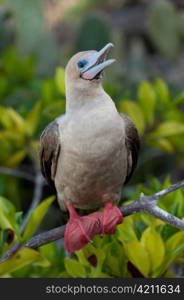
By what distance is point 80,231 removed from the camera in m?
2.96

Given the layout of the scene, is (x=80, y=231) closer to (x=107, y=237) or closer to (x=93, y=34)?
(x=107, y=237)

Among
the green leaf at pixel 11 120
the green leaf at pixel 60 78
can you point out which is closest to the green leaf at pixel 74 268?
the green leaf at pixel 11 120

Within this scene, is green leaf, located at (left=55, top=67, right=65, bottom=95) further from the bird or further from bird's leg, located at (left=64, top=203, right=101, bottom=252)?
bird's leg, located at (left=64, top=203, right=101, bottom=252)

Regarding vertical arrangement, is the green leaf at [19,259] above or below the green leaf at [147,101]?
above

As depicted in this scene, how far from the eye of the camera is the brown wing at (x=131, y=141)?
10.7 ft

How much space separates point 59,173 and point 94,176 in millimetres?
259

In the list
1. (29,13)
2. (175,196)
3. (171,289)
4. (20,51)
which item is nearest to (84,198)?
(175,196)

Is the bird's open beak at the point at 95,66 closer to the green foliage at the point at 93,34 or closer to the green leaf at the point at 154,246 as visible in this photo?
the green leaf at the point at 154,246

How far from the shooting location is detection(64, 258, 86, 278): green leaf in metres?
2.91

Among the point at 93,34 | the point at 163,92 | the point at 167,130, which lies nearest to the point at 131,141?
the point at 167,130

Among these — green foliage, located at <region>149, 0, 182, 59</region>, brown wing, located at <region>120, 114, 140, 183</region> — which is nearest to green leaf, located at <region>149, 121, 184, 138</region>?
brown wing, located at <region>120, 114, 140, 183</region>

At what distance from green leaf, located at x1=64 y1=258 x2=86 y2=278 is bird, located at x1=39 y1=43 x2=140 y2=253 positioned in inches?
2.2

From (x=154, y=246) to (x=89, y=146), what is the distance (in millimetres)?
569

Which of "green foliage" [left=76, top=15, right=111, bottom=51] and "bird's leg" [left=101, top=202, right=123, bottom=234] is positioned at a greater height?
→ "bird's leg" [left=101, top=202, right=123, bottom=234]
